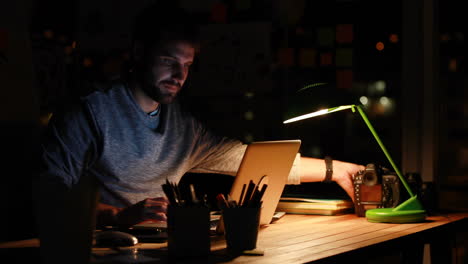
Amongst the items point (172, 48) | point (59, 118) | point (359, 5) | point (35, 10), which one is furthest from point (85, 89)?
point (359, 5)

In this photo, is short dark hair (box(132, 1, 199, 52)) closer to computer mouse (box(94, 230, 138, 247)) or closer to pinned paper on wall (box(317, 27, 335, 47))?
pinned paper on wall (box(317, 27, 335, 47))

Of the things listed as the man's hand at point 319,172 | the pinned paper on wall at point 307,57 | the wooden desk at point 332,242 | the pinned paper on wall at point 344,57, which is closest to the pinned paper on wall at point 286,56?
the pinned paper on wall at point 307,57

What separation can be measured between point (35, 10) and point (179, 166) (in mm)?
1086

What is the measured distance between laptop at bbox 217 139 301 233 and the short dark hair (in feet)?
3.48

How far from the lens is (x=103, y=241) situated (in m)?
1.37

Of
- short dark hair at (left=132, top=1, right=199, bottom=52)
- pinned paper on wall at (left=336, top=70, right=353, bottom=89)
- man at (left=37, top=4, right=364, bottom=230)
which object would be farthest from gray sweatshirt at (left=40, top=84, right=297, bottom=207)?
pinned paper on wall at (left=336, top=70, right=353, bottom=89)

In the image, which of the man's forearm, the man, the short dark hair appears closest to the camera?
the man's forearm

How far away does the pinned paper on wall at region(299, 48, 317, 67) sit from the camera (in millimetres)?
2848

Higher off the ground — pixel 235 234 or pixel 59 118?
pixel 59 118

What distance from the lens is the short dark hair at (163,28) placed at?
8.41 feet

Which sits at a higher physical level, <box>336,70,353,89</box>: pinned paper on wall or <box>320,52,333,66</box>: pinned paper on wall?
<box>320,52,333,66</box>: pinned paper on wall

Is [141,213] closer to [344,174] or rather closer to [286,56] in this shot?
[344,174]

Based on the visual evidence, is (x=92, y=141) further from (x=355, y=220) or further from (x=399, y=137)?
(x=399, y=137)

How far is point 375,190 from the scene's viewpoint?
2.11m
